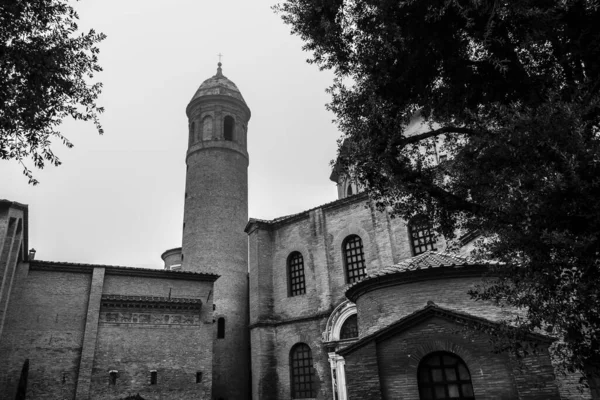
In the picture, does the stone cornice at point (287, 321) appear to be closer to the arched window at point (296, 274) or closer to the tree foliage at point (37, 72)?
the arched window at point (296, 274)

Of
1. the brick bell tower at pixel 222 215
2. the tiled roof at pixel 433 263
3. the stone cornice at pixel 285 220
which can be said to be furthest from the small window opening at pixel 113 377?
the tiled roof at pixel 433 263

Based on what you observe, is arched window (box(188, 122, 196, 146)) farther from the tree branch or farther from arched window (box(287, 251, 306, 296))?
the tree branch

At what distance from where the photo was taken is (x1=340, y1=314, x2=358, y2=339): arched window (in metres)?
16.6

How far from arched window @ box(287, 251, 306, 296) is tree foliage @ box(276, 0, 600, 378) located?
39.6ft

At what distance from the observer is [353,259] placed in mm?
18234

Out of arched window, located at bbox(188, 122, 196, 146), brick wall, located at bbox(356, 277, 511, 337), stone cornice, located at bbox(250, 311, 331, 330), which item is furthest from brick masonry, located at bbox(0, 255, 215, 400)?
arched window, located at bbox(188, 122, 196, 146)

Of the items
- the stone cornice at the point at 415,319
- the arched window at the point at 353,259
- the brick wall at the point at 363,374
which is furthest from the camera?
the arched window at the point at 353,259

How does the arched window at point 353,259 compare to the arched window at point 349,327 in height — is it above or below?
above

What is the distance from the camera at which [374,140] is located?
286 inches

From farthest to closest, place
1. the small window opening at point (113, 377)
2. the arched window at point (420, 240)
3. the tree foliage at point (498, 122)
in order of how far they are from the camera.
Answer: the arched window at point (420, 240)
the small window opening at point (113, 377)
the tree foliage at point (498, 122)

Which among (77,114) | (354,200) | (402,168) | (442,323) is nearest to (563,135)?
(402,168)

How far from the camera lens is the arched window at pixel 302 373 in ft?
56.4

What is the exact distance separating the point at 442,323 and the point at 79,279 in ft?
41.8

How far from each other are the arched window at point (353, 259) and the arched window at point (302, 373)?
132 inches
